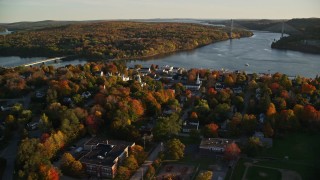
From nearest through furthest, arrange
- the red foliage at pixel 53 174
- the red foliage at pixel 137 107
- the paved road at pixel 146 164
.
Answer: the red foliage at pixel 53 174
the paved road at pixel 146 164
the red foliage at pixel 137 107

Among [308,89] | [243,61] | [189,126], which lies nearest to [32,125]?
[189,126]

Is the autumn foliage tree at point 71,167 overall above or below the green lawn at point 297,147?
above

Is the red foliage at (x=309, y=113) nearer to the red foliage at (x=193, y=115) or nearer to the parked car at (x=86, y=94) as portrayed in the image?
the red foliage at (x=193, y=115)

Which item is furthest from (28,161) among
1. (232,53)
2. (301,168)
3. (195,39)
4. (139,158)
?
(195,39)

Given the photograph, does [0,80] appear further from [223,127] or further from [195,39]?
[195,39]

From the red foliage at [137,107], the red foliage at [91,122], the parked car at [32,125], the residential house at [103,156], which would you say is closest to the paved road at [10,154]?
the parked car at [32,125]

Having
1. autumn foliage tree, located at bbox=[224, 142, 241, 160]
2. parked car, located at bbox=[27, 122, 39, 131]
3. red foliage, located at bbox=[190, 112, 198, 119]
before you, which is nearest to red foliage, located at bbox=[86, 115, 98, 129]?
parked car, located at bbox=[27, 122, 39, 131]

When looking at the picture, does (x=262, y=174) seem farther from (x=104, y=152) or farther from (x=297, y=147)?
(x=104, y=152)
